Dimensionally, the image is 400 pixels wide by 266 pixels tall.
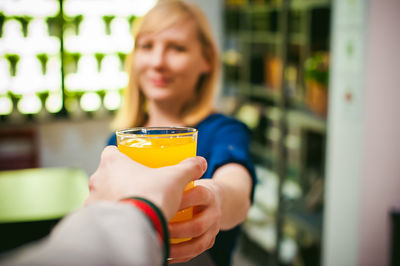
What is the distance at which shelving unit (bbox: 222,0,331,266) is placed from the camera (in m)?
2.99

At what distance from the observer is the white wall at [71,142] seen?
4234 millimetres

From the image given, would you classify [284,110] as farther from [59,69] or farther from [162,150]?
[162,150]

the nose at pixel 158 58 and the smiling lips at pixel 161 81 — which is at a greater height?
the nose at pixel 158 58

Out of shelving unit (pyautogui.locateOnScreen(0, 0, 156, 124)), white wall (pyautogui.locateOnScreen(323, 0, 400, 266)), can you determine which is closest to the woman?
white wall (pyautogui.locateOnScreen(323, 0, 400, 266))

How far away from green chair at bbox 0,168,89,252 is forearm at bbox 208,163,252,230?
117cm

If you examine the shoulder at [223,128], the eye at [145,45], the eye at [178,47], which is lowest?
the shoulder at [223,128]

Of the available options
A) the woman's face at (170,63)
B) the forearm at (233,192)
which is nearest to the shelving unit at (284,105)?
the woman's face at (170,63)

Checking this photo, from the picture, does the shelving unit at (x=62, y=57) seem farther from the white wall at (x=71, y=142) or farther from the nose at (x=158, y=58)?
the nose at (x=158, y=58)

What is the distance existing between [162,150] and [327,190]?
7.49ft

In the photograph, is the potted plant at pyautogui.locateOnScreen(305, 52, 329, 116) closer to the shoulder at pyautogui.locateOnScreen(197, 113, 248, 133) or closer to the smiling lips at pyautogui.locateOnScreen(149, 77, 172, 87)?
the shoulder at pyautogui.locateOnScreen(197, 113, 248, 133)

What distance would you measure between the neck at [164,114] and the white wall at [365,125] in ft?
5.36

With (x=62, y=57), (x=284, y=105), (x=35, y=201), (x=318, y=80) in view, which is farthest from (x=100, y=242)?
(x=62, y=57)

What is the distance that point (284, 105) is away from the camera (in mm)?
3102

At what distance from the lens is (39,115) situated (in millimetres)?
A: 4094
